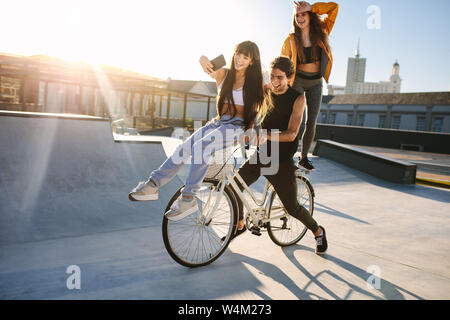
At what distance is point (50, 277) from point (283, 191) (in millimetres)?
2111

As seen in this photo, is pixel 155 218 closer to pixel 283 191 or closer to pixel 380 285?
pixel 283 191

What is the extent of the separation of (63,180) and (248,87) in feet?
9.22

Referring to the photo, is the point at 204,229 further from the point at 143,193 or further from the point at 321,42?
the point at 321,42

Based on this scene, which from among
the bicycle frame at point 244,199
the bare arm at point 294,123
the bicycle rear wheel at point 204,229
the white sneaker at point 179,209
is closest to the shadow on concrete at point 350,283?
the bicycle frame at point 244,199

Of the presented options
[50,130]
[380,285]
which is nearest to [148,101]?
[50,130]

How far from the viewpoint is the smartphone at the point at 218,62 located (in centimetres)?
282

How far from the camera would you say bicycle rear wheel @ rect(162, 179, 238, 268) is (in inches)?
110

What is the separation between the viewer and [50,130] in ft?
14.2

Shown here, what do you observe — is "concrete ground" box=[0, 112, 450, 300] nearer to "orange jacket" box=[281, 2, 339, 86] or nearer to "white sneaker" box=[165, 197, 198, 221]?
"white sneaker" box=[165, 197, 198, 221]

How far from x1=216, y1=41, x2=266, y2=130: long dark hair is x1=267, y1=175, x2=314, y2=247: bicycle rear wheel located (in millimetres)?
1047

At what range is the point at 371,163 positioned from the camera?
29.3 feet

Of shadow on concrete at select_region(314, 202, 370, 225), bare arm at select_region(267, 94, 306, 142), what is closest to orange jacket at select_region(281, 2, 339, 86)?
bare arm at select_region(267, 94, 306, 142)

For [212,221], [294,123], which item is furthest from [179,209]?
[294,123]

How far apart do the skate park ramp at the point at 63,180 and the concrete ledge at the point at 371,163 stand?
5.99 m
